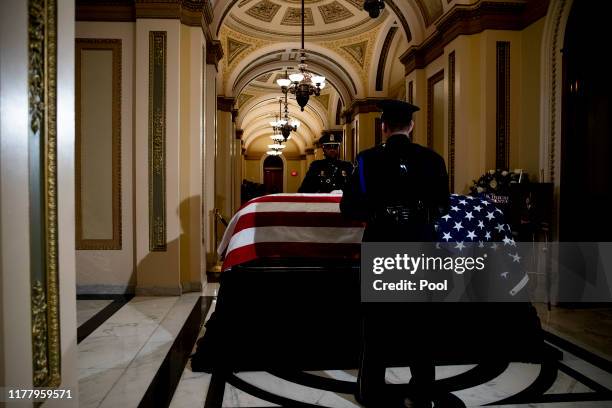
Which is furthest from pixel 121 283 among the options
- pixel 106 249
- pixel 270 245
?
pixel 270 245

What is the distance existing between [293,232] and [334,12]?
8.61 metres

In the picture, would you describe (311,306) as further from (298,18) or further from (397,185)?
(298,18)

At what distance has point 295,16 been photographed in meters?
10.2

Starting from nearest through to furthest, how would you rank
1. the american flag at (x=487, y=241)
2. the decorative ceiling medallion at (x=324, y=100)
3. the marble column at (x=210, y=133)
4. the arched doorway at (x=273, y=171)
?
the american flag at (x=487, y=241) → the marble column at (x=210, y=133) → the decorative ceiling medallion at (x=324, y=100) → the arched doorway at (x=273, y=171)

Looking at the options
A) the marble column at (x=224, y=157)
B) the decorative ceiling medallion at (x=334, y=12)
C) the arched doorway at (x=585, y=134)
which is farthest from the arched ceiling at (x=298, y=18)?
the arched doorway at (x=585, y=134)

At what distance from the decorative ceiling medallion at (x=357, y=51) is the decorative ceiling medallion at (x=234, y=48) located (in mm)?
2545

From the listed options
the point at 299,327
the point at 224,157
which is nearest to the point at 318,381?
the point at 299,327

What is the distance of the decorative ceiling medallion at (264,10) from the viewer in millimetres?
9727

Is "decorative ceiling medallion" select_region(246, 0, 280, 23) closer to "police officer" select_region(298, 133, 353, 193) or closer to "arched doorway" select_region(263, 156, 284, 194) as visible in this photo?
"police officer" select_region(298, 133, 353, 193)

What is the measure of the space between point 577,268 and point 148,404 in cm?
443

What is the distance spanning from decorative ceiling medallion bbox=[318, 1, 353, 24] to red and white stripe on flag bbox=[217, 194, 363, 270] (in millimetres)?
8126

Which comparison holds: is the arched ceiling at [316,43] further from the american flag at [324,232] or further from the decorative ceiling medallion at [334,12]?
the american flag at [324,232]

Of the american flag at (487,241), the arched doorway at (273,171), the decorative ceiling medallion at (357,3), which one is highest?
the decorative ceiling medallion at (357,3)

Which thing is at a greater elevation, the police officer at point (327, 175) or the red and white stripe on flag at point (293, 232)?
the police officer at point (327, 175)
